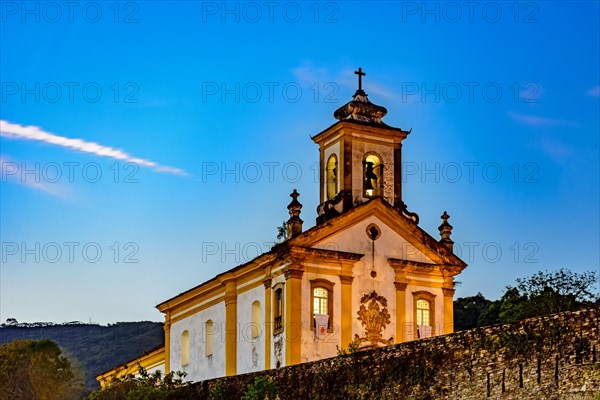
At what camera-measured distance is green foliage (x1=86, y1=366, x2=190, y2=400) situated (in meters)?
51.7

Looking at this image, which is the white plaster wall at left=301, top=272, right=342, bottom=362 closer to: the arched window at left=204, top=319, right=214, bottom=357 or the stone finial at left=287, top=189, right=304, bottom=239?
the stone finial at left=287, top=189, right=304, bottom=239

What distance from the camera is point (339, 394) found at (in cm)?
4062

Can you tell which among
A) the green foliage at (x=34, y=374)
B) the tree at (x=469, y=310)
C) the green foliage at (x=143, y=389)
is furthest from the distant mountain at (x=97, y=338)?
the green foliage at (x=143, y=389)

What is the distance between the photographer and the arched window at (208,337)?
223 ft

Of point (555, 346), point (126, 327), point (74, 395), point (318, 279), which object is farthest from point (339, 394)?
point (126, 327)

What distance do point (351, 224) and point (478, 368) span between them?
27.4m

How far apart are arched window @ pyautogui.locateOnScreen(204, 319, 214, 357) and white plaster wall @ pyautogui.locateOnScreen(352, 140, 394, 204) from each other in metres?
9.94

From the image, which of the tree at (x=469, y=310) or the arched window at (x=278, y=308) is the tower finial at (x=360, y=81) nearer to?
the arched window at (x=278, y=308)

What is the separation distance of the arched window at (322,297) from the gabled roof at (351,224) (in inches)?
52.4

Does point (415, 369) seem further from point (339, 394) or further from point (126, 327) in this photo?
point (126, 327)

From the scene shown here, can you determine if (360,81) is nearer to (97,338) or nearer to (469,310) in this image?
(469,310)

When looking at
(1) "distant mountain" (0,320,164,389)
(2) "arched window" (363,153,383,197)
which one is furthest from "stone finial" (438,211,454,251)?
(1) "distant mountain" (0,320,164,389)

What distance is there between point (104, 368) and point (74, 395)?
199 ft

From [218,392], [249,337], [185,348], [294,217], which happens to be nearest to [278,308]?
[249,337]
